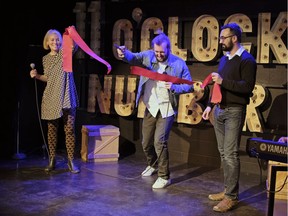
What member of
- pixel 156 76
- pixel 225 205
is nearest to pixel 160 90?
pixel 156 76

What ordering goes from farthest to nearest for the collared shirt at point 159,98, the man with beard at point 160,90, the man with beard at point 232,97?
the collared shirt at point 159,98 → the man with beard at point 160,90 → the man with beard at point 232,97

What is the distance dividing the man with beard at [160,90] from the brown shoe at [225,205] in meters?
0.84

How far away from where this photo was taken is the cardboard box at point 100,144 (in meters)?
5.97

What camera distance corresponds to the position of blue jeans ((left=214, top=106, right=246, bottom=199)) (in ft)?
13.2

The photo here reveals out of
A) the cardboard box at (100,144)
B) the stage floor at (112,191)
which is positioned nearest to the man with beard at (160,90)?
the stage floor at (112,191)

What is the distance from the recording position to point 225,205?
4.12m

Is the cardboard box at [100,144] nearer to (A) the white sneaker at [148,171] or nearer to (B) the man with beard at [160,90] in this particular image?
(A) the white sneaker at [148,171]

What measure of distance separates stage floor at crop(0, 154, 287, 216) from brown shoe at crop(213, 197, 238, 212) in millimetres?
54

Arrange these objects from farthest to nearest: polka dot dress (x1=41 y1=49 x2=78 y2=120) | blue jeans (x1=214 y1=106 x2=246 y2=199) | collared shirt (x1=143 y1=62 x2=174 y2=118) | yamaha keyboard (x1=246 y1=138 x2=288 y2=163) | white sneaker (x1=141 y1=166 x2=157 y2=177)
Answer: white sneaker (x1=141 y1=166 x2=157 y2=177), polka dot dress (x1=41 y1=49 x2=78 y2=120), collared shirt (x1=143 y1=62 x2=174 y2=118), blue jeans (x1=214 y1=106 x2=246 y2=199), yamaha keyboard (x1=246 y1=138 x2=288 y2=163)

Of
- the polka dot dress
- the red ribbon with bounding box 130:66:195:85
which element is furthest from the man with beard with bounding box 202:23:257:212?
the polka dot dress

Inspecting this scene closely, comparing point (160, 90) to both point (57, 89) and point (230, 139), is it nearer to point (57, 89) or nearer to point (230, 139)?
point (230, 139)

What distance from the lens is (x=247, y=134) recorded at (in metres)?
5.64

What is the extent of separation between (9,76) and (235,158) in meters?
3.51

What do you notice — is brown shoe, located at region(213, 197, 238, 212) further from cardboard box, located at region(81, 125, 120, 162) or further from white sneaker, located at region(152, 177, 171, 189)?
cardboard box, located at region(81, 125, 120, 162)
